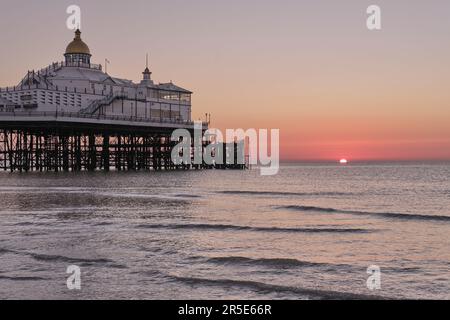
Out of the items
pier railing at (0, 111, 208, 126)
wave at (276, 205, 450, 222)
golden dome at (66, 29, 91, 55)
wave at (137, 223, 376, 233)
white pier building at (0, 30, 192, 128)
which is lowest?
wave at (276, 205, 450, 222)

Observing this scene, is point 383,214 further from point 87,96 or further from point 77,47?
point 77,47

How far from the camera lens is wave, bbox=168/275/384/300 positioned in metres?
12.2

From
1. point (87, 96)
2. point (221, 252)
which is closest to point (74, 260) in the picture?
point (221, 252)

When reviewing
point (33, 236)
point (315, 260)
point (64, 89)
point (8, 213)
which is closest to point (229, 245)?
point (315, 260)

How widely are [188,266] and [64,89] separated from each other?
7220 centimetres

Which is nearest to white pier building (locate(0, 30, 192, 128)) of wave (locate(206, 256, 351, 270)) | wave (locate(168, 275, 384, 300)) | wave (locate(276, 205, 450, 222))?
wave (locate(276, 205, 450, 222))

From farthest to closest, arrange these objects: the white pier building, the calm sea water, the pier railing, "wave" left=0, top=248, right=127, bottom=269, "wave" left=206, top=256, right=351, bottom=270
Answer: the white pier building
the pier railing
"wave" left=0, top=248, right=127, bottom=269
"wave" left=206, top=256, right=351, bottom=270
the calm sea water

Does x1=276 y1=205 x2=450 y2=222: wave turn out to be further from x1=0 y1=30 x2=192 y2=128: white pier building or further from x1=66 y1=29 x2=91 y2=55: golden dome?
x1=66 y1=29 x2=91 y2=55: golden dome

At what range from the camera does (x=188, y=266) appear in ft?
50.1

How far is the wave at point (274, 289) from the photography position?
12159mm

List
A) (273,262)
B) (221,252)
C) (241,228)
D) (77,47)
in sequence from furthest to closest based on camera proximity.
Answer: (77,47) → (241,228) → (221,252) → (273,262)

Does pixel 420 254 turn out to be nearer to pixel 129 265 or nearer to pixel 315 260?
pixel 315 260

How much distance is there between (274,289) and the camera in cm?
1279

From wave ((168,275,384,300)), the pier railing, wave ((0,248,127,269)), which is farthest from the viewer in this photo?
the pier railing
